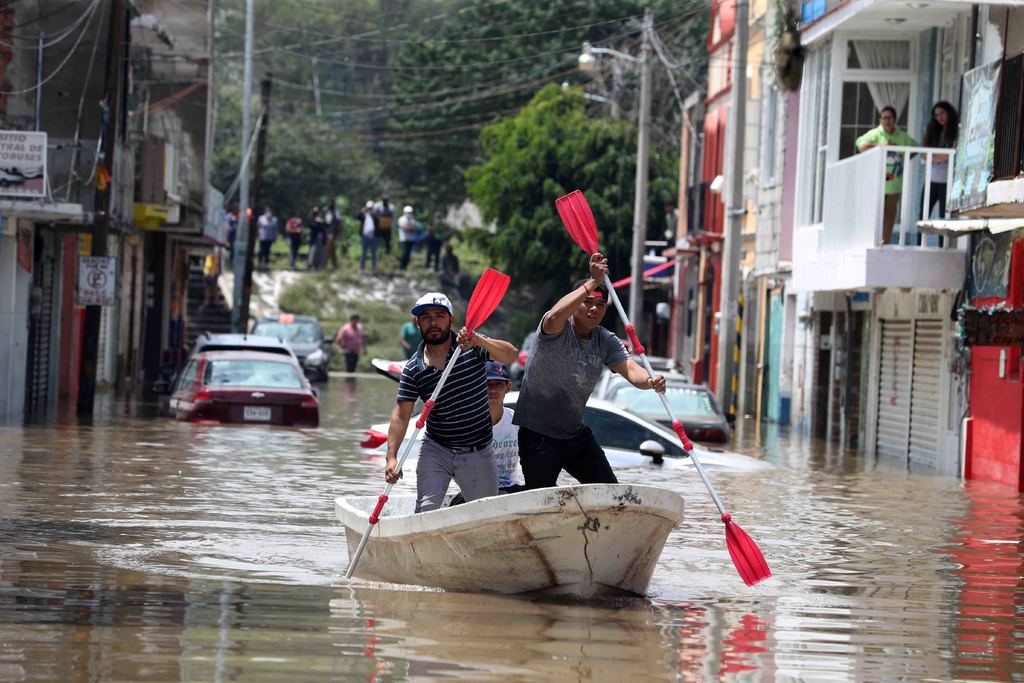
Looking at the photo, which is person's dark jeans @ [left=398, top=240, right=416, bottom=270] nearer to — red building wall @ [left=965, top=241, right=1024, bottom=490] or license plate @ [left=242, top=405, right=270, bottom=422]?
license plate @ [left=242, top=405, right=270, bottom=422]

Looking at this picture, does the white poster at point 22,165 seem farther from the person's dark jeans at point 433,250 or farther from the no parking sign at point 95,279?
the person's dark jeans at point 433,250

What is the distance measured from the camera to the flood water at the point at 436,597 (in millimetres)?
9133

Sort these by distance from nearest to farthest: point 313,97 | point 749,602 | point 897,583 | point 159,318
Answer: point 749,602, point 897,583, point 159,318, point 313,97

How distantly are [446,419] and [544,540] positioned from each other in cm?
120

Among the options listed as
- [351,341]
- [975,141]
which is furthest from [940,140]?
[351,341]

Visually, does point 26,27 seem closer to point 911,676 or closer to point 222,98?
point 911,676

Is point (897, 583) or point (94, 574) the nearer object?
point (94, 574)

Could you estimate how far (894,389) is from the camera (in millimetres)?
29141

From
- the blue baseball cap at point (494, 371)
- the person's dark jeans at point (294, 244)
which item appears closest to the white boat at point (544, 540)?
the blue baseball cap at point (494, 371)

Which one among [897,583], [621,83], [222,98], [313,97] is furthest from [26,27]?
[313,97]

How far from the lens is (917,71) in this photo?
28344 millimetres

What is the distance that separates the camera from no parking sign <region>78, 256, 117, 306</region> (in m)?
29.0

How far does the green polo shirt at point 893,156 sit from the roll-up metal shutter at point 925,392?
94.2 inches

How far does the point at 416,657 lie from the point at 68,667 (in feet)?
5.50
